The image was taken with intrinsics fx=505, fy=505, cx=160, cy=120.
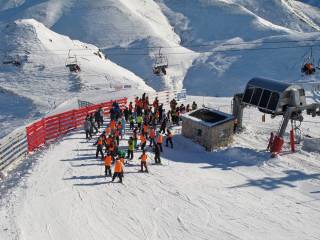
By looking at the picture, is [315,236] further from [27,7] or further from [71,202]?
[27,7]

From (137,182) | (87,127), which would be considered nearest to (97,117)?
(87,127)

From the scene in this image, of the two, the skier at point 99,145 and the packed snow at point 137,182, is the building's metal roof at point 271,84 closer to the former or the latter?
the packed snow at point 137,182

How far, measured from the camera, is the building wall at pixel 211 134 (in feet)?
91.1

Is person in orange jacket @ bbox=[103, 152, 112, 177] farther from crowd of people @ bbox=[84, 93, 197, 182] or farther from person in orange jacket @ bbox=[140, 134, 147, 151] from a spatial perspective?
person in orange jacket @ bbox=[140, 134, 147, 151]

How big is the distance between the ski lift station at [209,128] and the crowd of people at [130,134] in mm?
1260

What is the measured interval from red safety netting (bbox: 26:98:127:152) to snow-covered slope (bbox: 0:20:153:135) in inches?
632

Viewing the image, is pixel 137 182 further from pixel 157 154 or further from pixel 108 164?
pixel 157 154

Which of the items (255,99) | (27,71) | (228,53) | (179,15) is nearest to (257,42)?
(228,53)

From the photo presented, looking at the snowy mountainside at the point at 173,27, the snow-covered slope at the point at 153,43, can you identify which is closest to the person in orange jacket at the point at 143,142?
the snow-covered slope at the point at 153,43

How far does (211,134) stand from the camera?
2762cm

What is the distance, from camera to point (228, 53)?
87.2m

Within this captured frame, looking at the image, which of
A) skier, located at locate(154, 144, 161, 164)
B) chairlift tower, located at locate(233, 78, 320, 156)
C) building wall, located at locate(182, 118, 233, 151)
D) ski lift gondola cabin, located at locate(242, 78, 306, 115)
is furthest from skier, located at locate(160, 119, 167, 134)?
ski lift gondola cabin, located at locate(242, 78, 306, 115)

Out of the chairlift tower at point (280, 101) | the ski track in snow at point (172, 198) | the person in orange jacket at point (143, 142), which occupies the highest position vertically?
the chairlift tower at point (280, 101)

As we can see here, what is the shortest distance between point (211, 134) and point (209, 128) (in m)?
0.35
